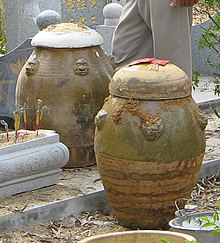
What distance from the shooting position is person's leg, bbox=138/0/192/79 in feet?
20.8

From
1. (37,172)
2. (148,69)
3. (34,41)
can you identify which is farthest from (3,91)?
(148,69)

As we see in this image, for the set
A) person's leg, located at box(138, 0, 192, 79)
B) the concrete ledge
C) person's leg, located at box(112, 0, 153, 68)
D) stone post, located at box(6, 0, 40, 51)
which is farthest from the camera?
stone post, located at box(6, 0, 40, 51)

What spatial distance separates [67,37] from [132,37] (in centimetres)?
52

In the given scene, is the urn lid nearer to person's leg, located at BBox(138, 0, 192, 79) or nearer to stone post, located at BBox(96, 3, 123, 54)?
person's leg, located at BBox(138, 0, 192, 79)

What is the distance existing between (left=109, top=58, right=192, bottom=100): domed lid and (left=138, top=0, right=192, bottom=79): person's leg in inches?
37.8

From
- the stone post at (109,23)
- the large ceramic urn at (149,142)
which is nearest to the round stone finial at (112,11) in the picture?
the stone post at (109,23)

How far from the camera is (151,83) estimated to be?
5.29 m

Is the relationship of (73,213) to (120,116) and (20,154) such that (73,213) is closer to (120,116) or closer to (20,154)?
(20,154)

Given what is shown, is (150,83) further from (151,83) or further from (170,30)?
(170,30)

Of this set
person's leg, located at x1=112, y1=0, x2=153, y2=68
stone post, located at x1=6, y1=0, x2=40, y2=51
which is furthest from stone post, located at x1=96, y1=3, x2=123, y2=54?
person's leg, located at x1=112, y1=0, x2=153, y2=68

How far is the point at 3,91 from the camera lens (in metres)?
8.20

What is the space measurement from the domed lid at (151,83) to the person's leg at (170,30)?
3.15 feet

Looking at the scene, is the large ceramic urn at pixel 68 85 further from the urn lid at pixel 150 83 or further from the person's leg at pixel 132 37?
the urn lid at pixel 150 83

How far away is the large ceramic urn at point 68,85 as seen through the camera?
21.0 feet
